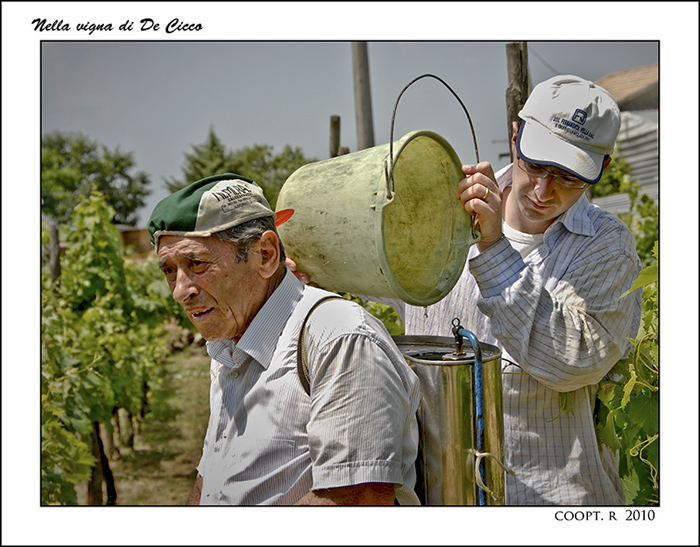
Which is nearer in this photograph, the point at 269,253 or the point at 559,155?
the point at 269,253

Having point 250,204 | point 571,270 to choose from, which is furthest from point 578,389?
point 250,204

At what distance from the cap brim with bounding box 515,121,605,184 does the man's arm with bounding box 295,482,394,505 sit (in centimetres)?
122

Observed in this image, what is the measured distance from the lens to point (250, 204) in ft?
6.19

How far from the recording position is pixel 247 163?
2267 centimetres

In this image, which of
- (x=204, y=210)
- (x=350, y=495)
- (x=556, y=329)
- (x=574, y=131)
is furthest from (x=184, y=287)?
(x=574, y=131)

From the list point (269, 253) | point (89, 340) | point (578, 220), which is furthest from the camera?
point (89, 340)

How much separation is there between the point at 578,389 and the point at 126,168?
33.1m

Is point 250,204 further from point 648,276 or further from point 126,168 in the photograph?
point 126,168

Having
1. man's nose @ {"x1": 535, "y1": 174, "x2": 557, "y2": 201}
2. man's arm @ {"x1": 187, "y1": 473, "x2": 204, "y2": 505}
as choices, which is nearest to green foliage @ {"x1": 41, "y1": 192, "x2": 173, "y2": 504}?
man's arm @ {"x1": 187, "y1": 473, "x2": 204, "y2": 505}

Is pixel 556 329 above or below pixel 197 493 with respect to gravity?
above

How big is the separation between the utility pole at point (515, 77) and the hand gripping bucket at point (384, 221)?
1593mm

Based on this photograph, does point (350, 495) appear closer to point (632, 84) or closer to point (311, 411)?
point (311, 411)

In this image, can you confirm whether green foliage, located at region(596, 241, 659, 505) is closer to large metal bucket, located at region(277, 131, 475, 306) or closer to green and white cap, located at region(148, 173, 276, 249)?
large metal bucket, located at region(277, 131, 475, 306)

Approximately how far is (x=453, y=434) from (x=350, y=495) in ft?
1.39
